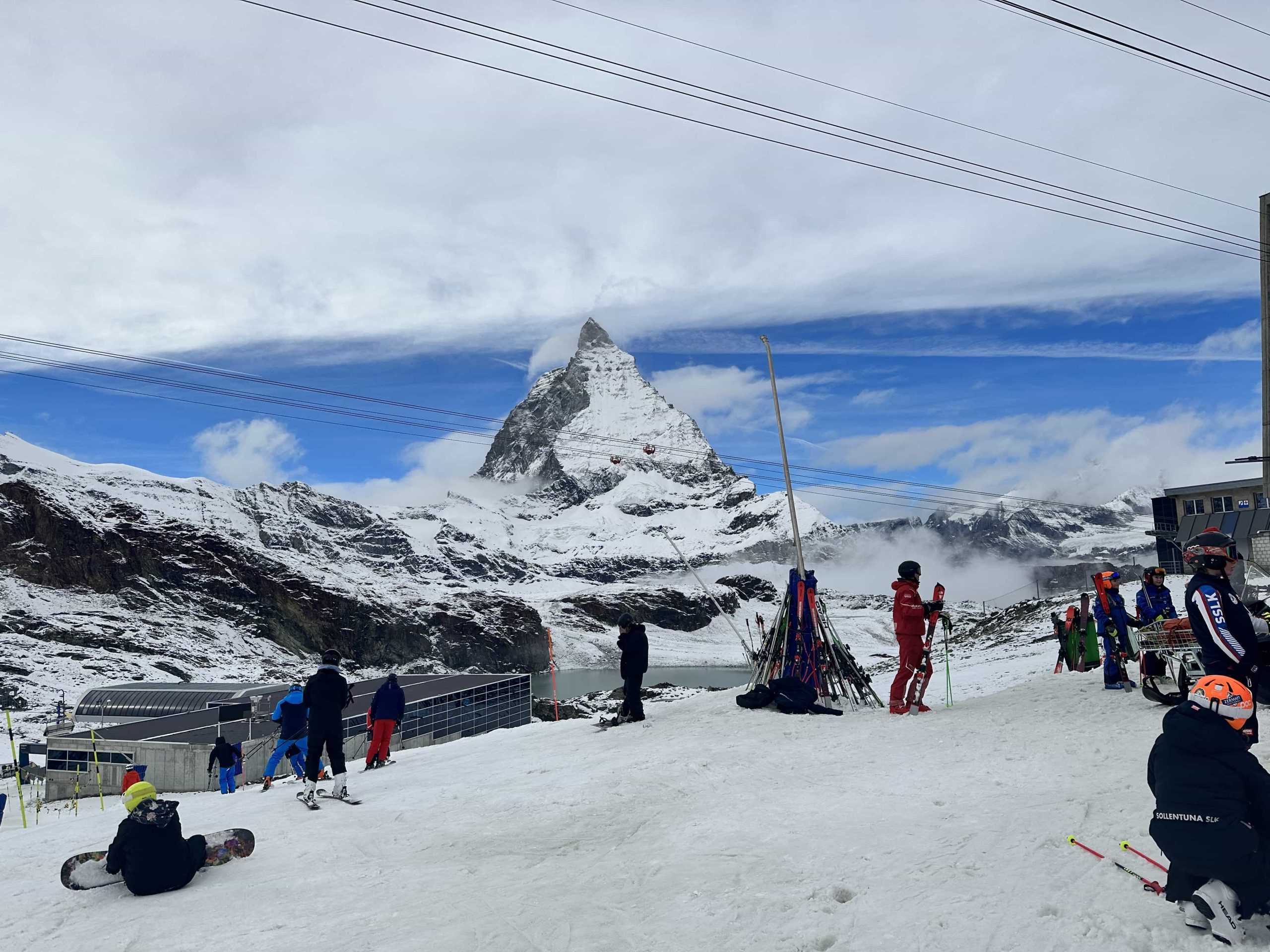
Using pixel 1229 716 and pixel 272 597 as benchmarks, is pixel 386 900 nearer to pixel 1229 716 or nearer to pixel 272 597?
pixel 1229 716

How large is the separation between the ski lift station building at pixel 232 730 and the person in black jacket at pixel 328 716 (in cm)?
1120

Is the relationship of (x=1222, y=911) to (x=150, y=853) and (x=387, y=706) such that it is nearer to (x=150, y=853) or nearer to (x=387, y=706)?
(x=150, y=853)

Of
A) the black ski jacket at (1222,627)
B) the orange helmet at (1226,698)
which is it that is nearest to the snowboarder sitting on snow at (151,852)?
the orange helmet at (1226,698)

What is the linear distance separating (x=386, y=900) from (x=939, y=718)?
865 centimetres

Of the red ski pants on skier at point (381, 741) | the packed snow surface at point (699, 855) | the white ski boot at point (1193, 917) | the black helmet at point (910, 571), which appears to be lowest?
the red ski pants on skier at point (381, 741)

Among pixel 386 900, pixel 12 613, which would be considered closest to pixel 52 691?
pixel 12 613

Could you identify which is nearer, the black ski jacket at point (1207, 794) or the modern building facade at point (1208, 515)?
the black ski jacket at point (1207, 794)

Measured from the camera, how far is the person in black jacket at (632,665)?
46.4ft

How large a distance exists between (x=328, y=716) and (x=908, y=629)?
814 cm

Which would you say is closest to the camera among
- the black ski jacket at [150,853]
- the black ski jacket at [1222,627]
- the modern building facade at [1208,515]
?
the black ski jacket at [150,853]

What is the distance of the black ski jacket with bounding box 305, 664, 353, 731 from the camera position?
1084cm

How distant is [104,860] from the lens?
6.97 m

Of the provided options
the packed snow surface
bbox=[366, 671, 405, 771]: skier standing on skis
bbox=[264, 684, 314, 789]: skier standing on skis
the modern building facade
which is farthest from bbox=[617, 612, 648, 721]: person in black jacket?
the modern building facade

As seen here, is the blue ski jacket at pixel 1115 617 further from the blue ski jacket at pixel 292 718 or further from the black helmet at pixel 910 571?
the blue ski jacket at pixel 292 718
